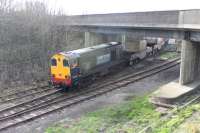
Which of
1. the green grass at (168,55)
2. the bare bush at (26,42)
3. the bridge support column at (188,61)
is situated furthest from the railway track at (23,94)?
the green grass at (168,55)

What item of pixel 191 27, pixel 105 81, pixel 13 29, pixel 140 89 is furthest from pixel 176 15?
pixel 13 29

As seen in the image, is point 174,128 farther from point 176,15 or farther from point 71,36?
point 71,36

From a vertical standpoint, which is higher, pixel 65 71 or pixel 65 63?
pixel 65 63

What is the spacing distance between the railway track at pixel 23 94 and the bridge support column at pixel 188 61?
10.0m

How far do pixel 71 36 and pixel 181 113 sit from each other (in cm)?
2099

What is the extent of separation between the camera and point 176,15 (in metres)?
19.6

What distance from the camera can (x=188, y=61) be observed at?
20656mm

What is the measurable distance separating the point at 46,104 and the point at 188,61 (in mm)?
10747

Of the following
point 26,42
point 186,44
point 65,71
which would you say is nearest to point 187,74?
point 186,44

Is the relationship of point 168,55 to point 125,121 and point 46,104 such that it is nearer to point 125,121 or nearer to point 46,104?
point 46,104

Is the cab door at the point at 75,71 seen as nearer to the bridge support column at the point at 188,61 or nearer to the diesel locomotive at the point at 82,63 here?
the diesel locomotive at the point at 82,63

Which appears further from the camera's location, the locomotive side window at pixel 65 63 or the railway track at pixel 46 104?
the locomotive side window at pixel 65 63

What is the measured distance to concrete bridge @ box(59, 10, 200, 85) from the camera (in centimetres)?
1908

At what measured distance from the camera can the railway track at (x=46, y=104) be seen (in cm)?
1536
